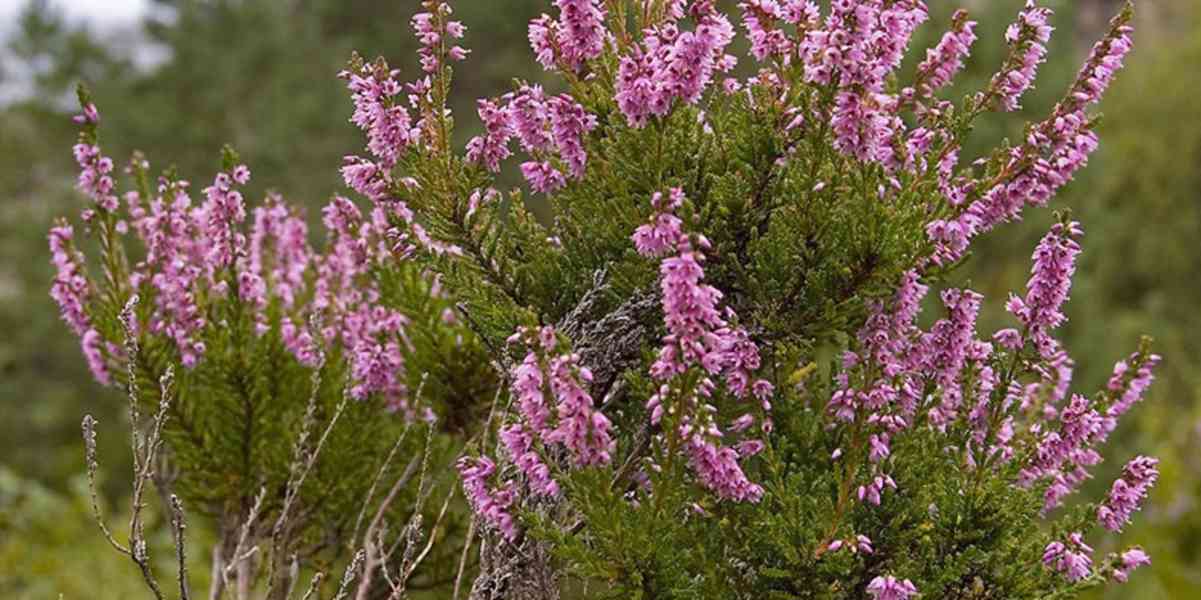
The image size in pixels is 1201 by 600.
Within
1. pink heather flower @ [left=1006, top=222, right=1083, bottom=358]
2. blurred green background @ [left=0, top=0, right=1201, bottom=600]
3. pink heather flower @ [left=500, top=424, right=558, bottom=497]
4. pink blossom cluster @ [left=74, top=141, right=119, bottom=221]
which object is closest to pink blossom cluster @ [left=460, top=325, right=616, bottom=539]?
pink heather flower @ [left=500, top=424, right=558, bottom=497]

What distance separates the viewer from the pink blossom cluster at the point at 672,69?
2766 mm

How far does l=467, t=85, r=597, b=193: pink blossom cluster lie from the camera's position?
3.06 metres

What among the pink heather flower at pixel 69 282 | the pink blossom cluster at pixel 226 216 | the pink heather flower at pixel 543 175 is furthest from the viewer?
the pink heather flower at pixel 69 282

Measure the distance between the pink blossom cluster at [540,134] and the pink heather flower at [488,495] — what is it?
2.33 feet

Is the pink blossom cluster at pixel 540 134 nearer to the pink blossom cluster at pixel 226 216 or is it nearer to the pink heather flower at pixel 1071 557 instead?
the pink blossom cluster at pixel 226 216

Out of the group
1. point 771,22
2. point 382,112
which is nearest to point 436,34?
point 382,112

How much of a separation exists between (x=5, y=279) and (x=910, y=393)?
68.3 ft

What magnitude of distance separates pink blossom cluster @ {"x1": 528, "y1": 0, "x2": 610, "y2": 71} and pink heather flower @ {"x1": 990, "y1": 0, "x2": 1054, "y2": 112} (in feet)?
Answer: 3.11

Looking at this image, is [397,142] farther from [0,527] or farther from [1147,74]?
[1147,74]

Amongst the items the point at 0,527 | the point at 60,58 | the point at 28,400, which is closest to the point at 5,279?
the point at 28,400

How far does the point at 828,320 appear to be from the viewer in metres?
2.96

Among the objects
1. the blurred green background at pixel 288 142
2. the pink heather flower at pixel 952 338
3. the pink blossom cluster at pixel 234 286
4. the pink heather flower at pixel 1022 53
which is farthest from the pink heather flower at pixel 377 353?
the blurred green background at pixel 288 142

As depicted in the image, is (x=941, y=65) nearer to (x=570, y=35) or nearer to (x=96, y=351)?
(x=570, y=35)

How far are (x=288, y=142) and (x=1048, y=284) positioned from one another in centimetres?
1823
